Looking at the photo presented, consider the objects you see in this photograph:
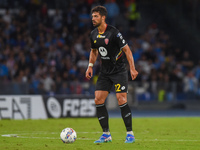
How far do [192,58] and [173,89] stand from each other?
4.88 m

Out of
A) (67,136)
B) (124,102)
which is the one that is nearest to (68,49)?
(124,102)

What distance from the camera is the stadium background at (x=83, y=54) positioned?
18.4 metres

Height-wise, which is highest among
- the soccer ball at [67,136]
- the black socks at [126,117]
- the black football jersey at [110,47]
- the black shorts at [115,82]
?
the black football jersey at [110,47]

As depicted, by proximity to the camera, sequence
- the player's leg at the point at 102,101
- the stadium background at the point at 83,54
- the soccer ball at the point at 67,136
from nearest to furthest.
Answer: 1. the soccer ball at the point at 67,136
2. the player's leg at the point at 102,101
3. the stadium background at the point at 83,54

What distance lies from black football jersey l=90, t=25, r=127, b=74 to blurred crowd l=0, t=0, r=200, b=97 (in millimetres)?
9680

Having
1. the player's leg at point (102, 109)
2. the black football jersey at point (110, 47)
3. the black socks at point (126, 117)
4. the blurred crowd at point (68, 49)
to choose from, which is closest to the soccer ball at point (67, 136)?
the player's leg at point (102, 109)

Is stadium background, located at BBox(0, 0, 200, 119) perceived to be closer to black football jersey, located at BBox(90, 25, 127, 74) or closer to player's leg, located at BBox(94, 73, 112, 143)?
player's leg, located at BBox(94, 73, 112, 143)

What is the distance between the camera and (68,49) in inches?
889

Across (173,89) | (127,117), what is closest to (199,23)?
(173,89)

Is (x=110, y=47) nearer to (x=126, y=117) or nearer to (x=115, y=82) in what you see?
(x=115, y=82)

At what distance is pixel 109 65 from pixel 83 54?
13.8 metres

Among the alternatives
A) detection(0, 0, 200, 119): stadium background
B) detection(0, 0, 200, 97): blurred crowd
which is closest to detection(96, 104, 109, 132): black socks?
detection(0, 0, 200, 119): stadium background

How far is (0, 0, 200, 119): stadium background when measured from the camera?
60.4 ft

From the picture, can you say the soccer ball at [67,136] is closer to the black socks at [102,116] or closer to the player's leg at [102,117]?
the player's leg at [102,117]
